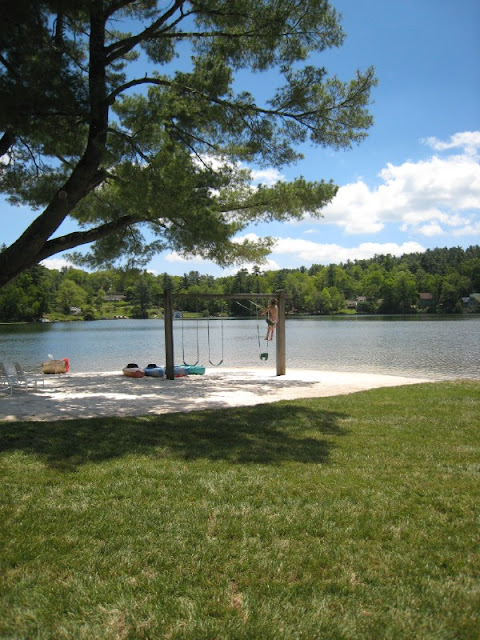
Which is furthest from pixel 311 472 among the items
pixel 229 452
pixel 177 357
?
pixel 177 357

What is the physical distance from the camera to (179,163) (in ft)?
27.7

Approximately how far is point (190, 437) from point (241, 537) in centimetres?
288

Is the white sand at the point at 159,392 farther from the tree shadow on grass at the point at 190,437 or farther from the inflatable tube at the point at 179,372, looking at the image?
the tree shadow on grass at the point at 190,437

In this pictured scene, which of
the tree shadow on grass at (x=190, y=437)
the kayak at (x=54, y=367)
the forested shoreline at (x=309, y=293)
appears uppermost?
the forested shoreline at (x=309, y=293)

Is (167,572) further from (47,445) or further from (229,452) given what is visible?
(47,445)

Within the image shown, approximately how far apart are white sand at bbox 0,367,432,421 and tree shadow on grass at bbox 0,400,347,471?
1.02m

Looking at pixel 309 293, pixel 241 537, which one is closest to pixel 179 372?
pixel 241 537

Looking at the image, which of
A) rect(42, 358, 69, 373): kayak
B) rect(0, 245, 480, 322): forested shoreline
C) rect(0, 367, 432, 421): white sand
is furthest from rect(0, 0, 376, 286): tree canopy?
rect(0, 245, 480, 322): forested shoreline

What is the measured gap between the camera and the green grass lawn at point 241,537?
2.49m

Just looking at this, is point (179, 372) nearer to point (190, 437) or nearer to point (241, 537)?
point (190, 437)

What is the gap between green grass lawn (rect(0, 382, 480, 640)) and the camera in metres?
2.49

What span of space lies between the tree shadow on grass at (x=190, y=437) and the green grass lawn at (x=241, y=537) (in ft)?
0.15

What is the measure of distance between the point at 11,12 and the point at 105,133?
2125 millimetres

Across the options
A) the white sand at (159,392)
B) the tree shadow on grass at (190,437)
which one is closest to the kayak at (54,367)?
the white sand at (159,392)
